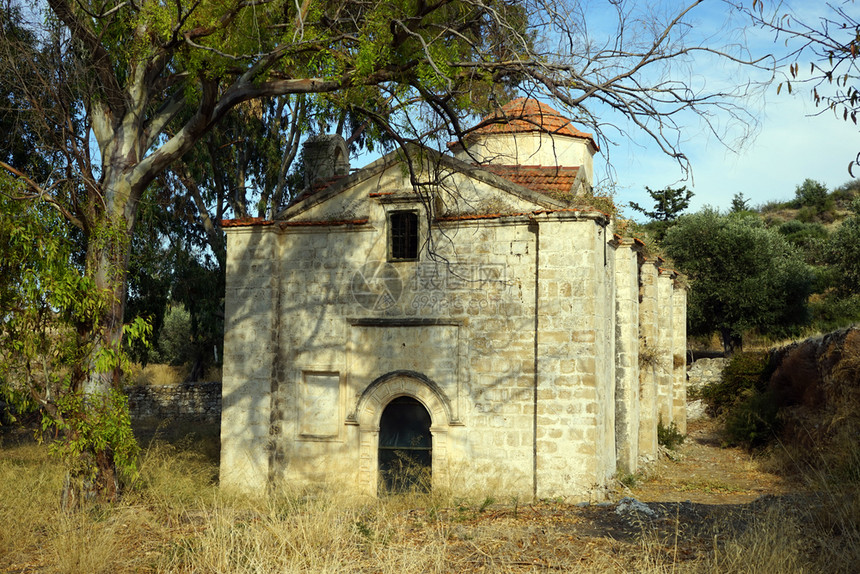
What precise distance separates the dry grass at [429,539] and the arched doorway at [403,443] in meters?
2.88

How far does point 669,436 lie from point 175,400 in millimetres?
14633

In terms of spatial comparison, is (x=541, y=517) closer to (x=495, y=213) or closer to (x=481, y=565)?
(x=481, y=565)

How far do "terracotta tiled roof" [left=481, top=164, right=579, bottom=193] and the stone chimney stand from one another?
303 cm

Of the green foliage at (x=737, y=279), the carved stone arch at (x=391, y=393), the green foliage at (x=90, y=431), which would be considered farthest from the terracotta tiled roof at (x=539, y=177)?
the green foliage at (x=737, y=279)

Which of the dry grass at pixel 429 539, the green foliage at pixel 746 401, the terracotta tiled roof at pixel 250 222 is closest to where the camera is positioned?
the dry grass at pixel 429 539

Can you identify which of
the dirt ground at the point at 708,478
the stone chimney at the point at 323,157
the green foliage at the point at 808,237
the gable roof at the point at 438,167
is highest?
the green foliage at the point at 808,237

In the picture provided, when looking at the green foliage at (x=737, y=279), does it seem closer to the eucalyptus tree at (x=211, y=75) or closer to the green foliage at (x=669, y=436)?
the green foliage at (x=669, y=436)

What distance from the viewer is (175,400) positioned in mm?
23797

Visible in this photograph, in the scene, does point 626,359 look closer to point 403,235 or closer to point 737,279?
point 403,235

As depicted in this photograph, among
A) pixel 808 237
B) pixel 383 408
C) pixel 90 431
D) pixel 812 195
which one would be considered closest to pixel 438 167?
pixel 383 408

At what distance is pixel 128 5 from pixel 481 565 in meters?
8.28

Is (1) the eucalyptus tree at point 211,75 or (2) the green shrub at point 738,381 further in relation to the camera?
(2) the green shrub at point 738,381

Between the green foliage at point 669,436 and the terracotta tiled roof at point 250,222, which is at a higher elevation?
the terracotta tiled roof at point 250,222

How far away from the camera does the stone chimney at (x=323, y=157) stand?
584 inches
